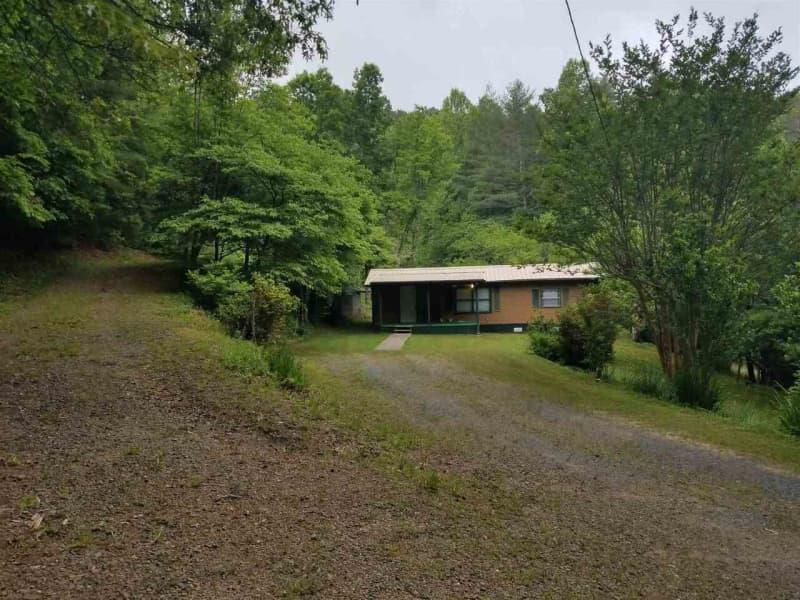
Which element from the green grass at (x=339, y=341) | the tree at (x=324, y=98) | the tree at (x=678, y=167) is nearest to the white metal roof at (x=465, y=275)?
the green grass at (x=339, y=341)

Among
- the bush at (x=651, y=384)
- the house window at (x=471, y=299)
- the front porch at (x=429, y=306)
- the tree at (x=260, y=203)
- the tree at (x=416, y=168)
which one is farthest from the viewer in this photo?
the tree at (x=416, y=168)

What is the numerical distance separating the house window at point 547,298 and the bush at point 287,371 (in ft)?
54.9

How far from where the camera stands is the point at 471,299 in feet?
73.7

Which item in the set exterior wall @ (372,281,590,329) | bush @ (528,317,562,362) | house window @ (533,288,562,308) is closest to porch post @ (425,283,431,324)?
exterior wall @ (372,281,590,329)

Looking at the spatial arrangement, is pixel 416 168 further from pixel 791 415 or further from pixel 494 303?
pixel 791 415

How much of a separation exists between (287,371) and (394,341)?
33.7 feet

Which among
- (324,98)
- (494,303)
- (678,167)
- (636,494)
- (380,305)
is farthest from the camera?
(324,98)

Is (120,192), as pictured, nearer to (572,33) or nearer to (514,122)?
(572,33)

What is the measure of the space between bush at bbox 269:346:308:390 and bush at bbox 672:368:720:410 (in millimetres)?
7556

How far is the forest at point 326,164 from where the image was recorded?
6316 mm

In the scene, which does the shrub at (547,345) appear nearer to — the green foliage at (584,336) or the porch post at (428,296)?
the green foliage at (584,336)

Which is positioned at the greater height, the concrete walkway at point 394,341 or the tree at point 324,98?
A: the tree at point 324,98

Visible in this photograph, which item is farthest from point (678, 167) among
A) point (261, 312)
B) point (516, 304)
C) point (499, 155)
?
point (499, 155)

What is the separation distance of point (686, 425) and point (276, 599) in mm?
7140
